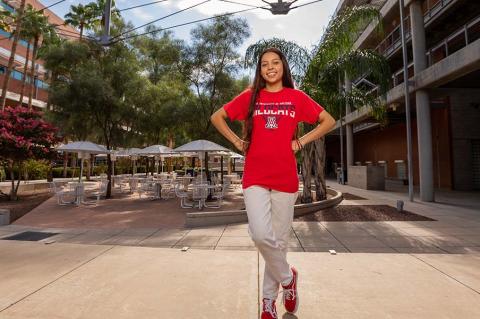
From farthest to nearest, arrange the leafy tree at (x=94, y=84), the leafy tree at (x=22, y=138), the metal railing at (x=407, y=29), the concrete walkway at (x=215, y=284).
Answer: the metal railing at (x=407, y=29) → the leafy tree at (x=94, y=84) → the leafy tree at (x=22, y=138) → the concrete walkway at (x=215, y=284)

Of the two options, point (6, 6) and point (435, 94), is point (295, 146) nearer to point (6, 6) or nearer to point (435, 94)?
point (435, 94)

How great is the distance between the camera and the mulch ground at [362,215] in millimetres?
7789

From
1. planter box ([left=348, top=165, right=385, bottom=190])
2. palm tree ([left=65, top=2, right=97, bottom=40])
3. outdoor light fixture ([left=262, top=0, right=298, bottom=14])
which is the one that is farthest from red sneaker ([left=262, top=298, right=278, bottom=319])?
palm tree ([left=65, top=2, right=97, bottom=40])

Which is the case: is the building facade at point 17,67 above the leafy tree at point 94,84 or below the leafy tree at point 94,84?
above

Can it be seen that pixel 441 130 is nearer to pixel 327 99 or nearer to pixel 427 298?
pixel 327 99

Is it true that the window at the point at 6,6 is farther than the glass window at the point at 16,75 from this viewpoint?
No

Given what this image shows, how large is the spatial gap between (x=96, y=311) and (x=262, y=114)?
7.43 ft

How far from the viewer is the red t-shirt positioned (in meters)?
2.31

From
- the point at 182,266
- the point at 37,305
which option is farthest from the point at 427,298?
A: the point at 37,305

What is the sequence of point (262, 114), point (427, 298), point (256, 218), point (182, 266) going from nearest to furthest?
point (256, 218) → point (262, 114) → point (427, 298) → point (182, 266)

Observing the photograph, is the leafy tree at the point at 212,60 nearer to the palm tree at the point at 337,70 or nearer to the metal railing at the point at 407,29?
the palm tree at the point at 337,70

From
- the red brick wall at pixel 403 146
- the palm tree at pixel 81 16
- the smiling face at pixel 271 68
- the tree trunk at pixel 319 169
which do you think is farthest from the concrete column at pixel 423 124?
the palm tree at pixel 81 16

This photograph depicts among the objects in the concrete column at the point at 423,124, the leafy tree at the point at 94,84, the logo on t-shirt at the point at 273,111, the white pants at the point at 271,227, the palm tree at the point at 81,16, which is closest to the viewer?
the white pants at the point at 271,227

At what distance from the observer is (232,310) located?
264 centimetres
